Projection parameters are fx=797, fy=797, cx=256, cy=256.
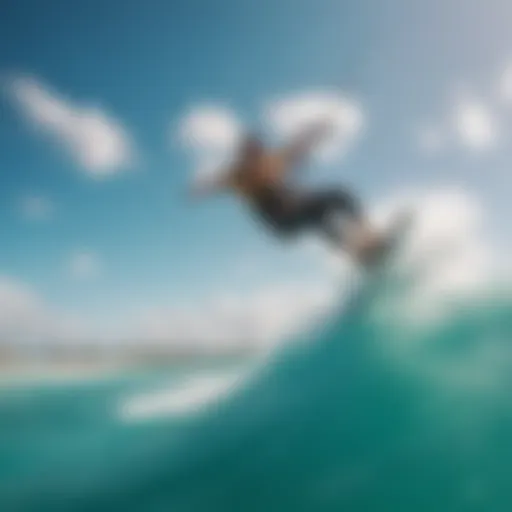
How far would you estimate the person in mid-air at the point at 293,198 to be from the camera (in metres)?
4.02

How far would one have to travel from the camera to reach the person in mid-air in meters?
4.02

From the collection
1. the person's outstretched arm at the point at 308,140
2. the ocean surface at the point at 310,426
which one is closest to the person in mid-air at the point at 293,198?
the person's outstretched arm at the point at 308,140

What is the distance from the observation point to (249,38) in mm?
4176

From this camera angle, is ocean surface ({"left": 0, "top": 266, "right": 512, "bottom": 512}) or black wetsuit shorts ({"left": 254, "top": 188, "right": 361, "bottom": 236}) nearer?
ocean surface ({"left": 0, "top": 266, "right": 512, "bottom": 512})

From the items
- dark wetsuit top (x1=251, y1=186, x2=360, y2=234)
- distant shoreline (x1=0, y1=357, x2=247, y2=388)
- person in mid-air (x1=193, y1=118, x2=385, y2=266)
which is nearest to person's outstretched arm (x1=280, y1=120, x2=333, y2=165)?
person in mid-air (x1=193, y1=118, x2=385, y2=266)

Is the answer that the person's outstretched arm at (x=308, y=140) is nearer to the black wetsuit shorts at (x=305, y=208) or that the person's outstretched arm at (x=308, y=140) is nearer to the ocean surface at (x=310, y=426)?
the black wetsuit shorts at (x=305, y=208)

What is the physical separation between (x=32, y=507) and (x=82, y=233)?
4.60 feet

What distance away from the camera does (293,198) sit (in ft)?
13.3

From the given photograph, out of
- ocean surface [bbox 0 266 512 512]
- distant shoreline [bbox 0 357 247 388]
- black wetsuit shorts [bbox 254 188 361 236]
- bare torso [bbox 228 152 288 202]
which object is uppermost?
bare torso [bbox 228 152 288 202]

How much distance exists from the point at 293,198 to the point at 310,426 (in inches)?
44.9

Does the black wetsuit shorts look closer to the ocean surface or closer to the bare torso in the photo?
the bare torso

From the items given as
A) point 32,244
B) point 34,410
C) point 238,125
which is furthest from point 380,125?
point 34,410

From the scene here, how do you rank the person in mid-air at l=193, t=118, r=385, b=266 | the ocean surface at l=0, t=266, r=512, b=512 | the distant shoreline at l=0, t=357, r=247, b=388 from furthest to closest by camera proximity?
the distant shoreline at l=0, t=357, r=247, b=388 < the person in mid-air at l=193, t=118, r=385, b=266 < the ocean surface at l=0, t=266, r=512, b=512

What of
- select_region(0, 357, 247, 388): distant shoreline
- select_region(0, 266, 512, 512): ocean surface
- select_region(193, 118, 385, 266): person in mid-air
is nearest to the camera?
select_region(0, 266, 512, 512): ocean surface
